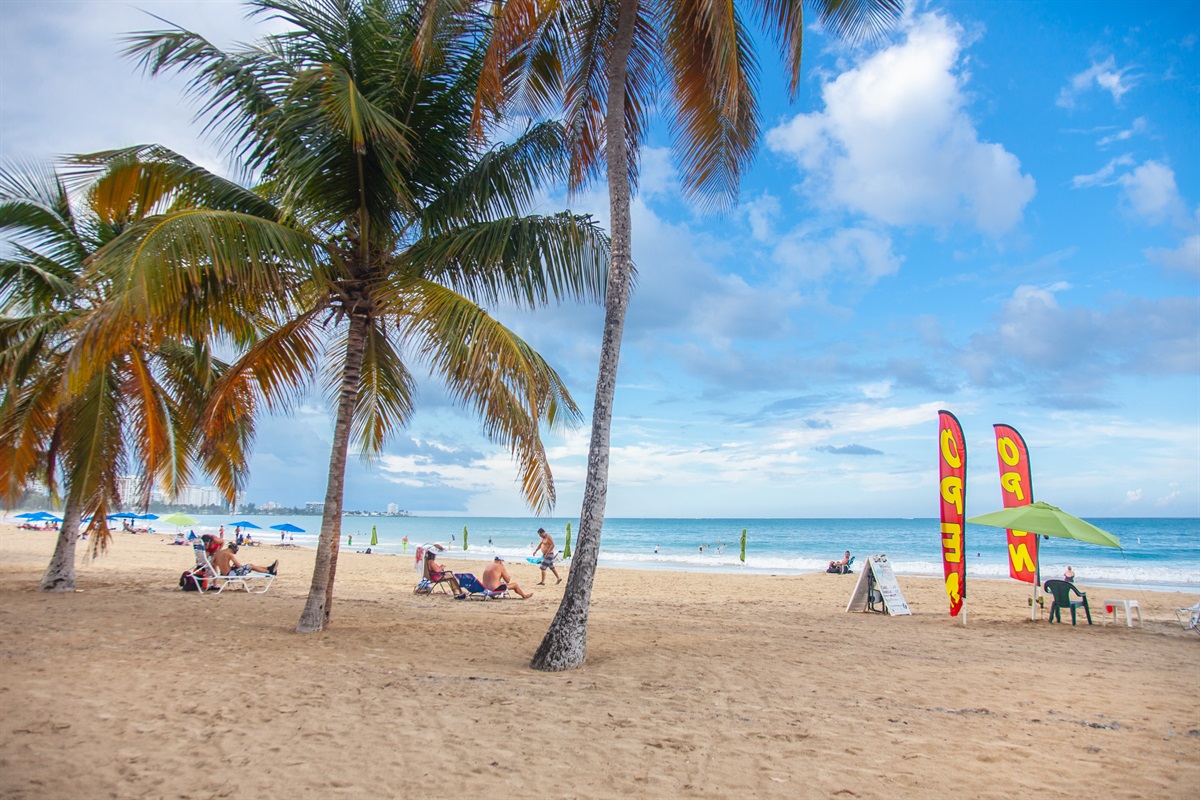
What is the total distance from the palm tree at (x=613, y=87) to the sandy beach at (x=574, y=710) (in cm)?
141

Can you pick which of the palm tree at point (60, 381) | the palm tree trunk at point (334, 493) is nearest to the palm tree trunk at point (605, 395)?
the palm tree trunk at point (334, 493)

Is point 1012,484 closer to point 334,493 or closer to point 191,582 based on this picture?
point 334,493

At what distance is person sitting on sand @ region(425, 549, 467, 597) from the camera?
1259 centimetres

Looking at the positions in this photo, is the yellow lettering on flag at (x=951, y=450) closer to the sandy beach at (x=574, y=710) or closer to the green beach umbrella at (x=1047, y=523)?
the green beach umbrella at (x=1047, y=523)

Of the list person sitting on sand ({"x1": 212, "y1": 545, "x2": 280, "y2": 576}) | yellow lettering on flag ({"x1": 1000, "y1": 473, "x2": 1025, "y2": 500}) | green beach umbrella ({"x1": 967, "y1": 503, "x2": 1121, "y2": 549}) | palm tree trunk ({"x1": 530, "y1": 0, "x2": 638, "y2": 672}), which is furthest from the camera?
person sitting on sand ({"x1": 212, "y1": 545, "x2": 280, "y2": 576})

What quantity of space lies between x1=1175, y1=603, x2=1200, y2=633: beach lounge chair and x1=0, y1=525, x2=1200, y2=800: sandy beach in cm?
103

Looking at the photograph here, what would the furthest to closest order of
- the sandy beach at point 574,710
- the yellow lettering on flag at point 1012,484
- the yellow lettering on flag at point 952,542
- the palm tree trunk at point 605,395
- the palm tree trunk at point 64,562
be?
the yellow lettering on flag at point 1012,484 → the palm tree trunk at point 64,562 → the yellow lettering on flag at point 952,542 → the palm tree trunk at point 605,395 → the sandy beach at point 574,710

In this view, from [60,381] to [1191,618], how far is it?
666 inches

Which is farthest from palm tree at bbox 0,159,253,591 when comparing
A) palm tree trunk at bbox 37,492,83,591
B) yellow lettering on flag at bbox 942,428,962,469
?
yellow lettering on flag at bbox 942,428,962,469

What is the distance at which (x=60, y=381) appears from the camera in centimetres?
927

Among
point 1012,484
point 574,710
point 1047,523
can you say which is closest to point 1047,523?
point 1047,523

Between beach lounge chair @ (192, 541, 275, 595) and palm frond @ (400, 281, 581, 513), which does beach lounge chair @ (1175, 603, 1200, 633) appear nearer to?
palm frond @ (400, 281, 581, 513)

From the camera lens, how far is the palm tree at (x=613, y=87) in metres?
6.48

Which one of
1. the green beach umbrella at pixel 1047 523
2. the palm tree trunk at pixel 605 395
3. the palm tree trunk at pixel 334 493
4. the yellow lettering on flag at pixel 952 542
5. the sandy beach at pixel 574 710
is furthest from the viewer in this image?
the yellow lettering on flag at pixel 952 542
